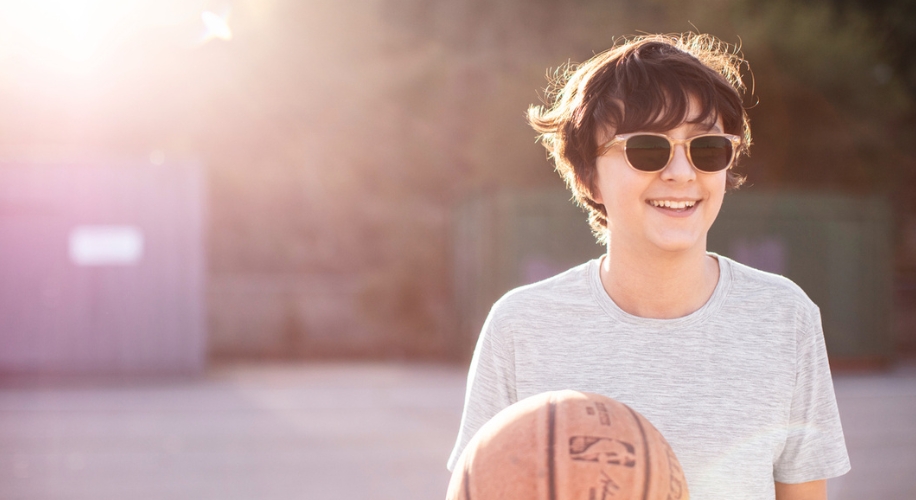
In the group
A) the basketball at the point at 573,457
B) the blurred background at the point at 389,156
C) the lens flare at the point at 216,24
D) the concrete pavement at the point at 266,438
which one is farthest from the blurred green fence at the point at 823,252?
the basketball at the point at 573,457

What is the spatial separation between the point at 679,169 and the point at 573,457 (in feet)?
2.39

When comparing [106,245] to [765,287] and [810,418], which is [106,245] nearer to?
[765,287]

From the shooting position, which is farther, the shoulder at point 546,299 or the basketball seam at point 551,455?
the shoulder at point 546,299

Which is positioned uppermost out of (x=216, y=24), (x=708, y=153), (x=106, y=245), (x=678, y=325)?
(x=216, y=24)

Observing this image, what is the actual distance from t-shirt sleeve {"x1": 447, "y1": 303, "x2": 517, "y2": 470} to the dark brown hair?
1.60ft

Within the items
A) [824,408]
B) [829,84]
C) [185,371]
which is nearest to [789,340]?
[824,408]

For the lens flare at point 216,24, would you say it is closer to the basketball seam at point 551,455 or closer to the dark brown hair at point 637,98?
the dark brown hair at point 637,98

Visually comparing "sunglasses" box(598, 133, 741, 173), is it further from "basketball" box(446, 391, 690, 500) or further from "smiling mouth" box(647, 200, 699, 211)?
"basketball" box(446, 391, 690, 500)

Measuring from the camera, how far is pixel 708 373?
6.98 feet

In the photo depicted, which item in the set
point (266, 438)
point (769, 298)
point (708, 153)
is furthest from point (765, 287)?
point (266, 438)

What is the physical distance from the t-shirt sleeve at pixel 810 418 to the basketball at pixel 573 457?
41 centimetres

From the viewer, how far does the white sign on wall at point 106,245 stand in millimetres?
14438

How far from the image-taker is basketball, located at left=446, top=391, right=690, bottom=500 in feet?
5.96

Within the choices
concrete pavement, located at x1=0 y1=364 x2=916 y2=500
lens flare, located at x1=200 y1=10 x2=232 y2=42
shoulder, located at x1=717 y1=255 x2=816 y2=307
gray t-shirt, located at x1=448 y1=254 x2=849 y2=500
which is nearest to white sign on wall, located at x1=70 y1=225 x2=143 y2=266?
concrete pavement, located at x1=0 y1=364 x2=916 y2=500
